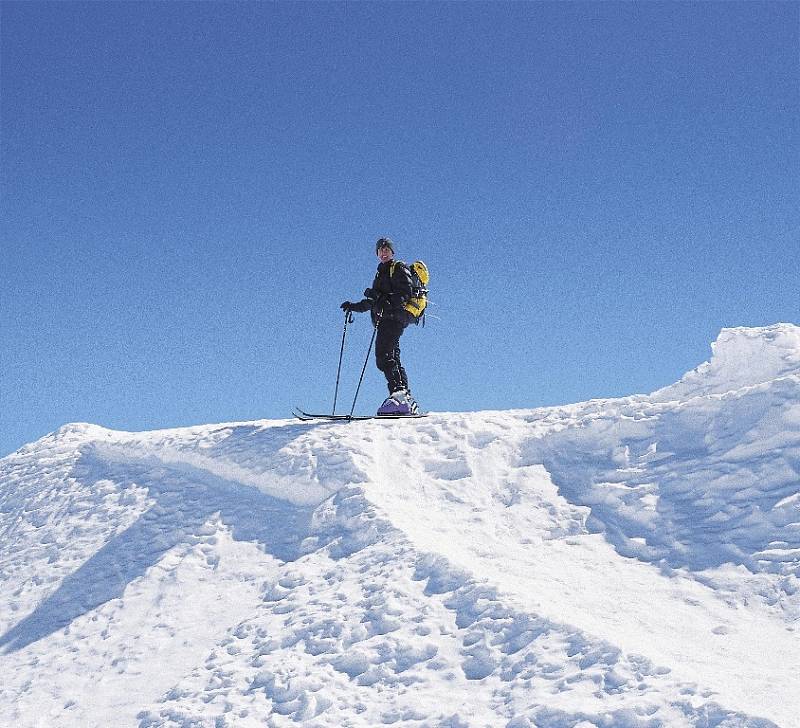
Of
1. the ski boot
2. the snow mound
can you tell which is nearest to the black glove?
the ski boot

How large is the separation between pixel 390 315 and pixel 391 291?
399mm

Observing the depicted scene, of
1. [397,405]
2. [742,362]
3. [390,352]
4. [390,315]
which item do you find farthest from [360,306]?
[742,362]

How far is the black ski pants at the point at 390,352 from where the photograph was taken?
1286 cm

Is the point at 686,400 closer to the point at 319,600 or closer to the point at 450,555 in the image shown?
the point at 450,555

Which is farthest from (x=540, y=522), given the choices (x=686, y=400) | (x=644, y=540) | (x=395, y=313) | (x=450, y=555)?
(x=395, y=313)

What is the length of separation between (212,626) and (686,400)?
288 inches

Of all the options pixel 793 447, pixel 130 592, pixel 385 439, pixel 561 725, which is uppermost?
pixel 385 439

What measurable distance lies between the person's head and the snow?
9.50 feet

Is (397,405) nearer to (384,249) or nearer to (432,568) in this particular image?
(384,249)

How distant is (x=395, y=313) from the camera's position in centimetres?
1270

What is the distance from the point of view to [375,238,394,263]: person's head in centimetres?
1273

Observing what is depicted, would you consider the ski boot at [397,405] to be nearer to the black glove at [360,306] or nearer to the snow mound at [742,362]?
the black glove at [360,306]

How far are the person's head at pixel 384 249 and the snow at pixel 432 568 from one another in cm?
289

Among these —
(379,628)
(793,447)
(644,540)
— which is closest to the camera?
(379,628)
